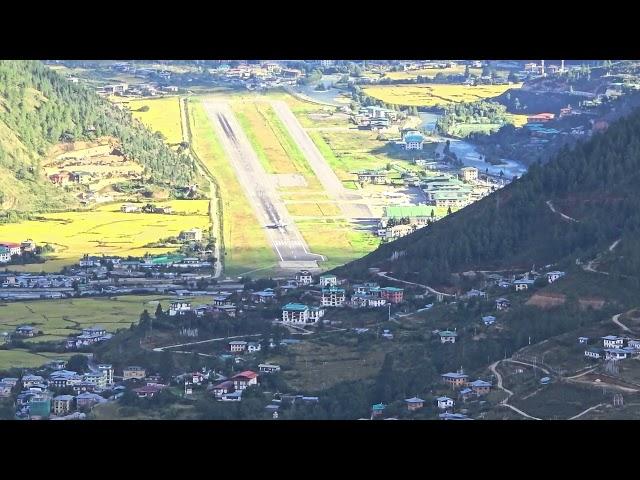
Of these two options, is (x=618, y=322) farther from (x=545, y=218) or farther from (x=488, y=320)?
(x=545, y=218)

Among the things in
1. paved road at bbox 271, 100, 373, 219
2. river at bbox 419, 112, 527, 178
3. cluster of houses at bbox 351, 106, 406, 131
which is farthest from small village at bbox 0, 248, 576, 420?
cluster of houses at bbox 351, 106, 406, 131

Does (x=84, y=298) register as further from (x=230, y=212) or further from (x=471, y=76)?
(x=471, y=76)

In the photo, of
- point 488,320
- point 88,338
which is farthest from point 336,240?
point 488,320

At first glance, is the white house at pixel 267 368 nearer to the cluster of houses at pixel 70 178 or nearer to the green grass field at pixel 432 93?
the cluster of houses at pixel 70 178

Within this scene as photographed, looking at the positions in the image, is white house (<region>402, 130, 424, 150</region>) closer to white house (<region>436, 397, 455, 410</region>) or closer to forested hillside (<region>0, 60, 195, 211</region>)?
forested hillside (<region>0, 60, 195, 211</region>)
